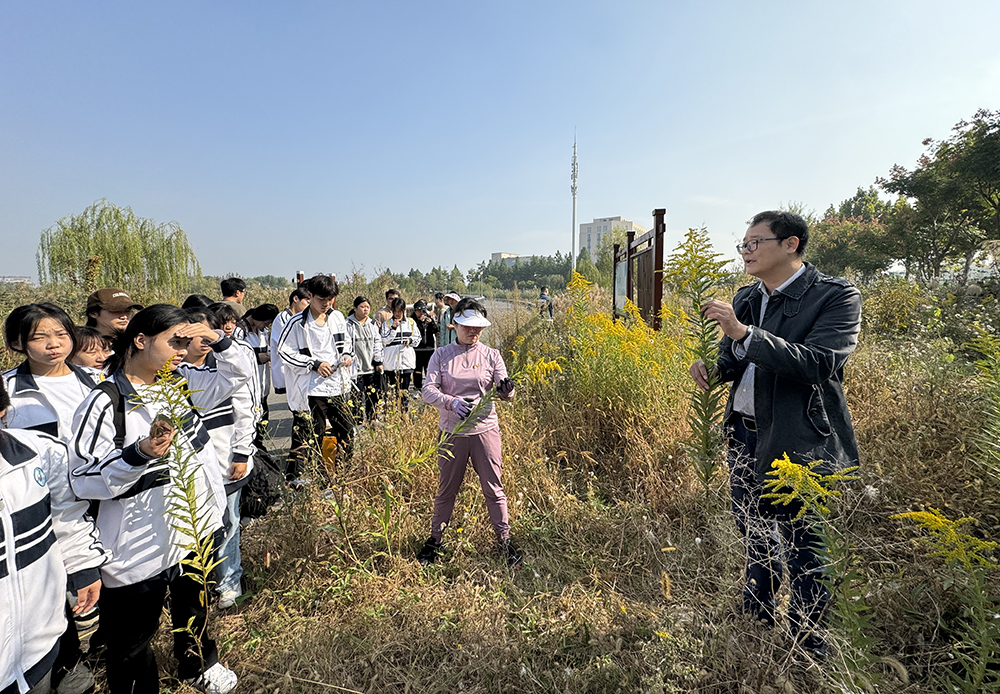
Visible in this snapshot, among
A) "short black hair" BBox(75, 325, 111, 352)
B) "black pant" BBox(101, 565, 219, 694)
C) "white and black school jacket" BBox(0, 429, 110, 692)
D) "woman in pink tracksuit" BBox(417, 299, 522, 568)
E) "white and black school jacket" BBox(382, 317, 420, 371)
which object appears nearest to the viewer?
"white and black school jacket" BBox(0, 429, 110, 692)

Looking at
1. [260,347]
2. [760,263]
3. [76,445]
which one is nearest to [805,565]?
[760,263]

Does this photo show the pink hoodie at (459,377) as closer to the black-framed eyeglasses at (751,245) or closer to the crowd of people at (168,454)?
the crowd of people at (168,454)

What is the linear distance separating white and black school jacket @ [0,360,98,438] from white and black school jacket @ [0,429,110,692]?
0.61m

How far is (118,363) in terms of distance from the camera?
6.18ft

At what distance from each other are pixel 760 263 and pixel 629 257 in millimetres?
5441

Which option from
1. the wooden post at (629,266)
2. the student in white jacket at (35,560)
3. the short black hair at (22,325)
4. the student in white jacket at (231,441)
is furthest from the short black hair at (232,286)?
the wooden post at (629,266)

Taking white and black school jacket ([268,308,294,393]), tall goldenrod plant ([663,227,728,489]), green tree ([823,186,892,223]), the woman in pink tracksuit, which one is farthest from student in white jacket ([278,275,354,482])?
green tree ([823,186,892,223])

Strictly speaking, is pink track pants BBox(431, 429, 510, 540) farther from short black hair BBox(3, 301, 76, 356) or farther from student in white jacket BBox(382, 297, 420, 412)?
student in white jacket BBox(382, 297, 420, 412)

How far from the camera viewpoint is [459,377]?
3000mm

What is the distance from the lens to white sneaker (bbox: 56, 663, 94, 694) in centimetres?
194

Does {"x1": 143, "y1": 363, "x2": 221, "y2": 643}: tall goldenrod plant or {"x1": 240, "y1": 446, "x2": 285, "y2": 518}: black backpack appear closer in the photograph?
{"x1": 143, "y1": 363, "x2": 221, "y2": 643}: tall goldenrod plant

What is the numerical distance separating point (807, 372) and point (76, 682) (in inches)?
127

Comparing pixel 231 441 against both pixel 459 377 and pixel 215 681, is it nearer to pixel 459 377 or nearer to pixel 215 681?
pixel 215 681

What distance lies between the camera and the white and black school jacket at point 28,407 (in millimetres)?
1993
